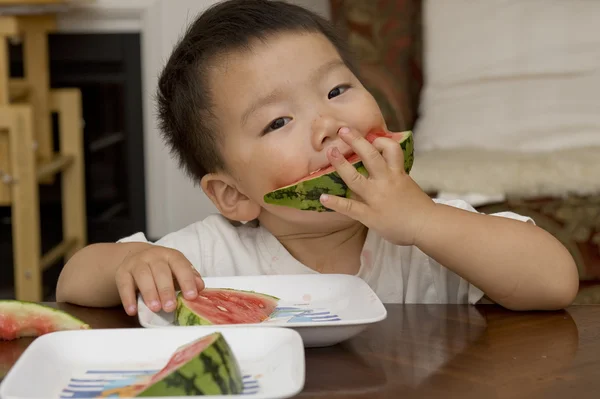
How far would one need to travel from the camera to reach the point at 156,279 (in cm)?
110

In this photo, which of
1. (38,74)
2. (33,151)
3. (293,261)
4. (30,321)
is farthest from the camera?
(38,74)

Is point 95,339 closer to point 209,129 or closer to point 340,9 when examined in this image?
point 209,129

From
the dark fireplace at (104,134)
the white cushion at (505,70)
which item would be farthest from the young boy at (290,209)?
the dark fireplace at (104,134)

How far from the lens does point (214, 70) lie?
4.62 ft

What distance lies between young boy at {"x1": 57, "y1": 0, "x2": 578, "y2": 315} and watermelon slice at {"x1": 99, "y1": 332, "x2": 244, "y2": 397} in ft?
0.93

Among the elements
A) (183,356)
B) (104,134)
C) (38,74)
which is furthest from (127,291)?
(104,134)

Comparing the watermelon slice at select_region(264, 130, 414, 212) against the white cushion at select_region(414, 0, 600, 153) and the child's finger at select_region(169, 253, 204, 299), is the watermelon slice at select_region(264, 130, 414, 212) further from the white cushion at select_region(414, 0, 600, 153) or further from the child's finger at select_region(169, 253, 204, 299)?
the white cushion at select_region(414, 0, 600, 153)

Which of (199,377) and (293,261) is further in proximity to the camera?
(293,261)

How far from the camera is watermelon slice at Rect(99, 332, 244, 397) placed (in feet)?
2.47

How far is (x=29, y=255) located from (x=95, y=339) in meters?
2.26

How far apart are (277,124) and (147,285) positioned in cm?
36

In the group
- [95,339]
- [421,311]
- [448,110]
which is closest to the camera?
[95,339]

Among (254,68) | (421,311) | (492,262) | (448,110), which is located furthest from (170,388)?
(448,110)

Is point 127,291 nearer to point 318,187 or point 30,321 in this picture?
point 30,321
